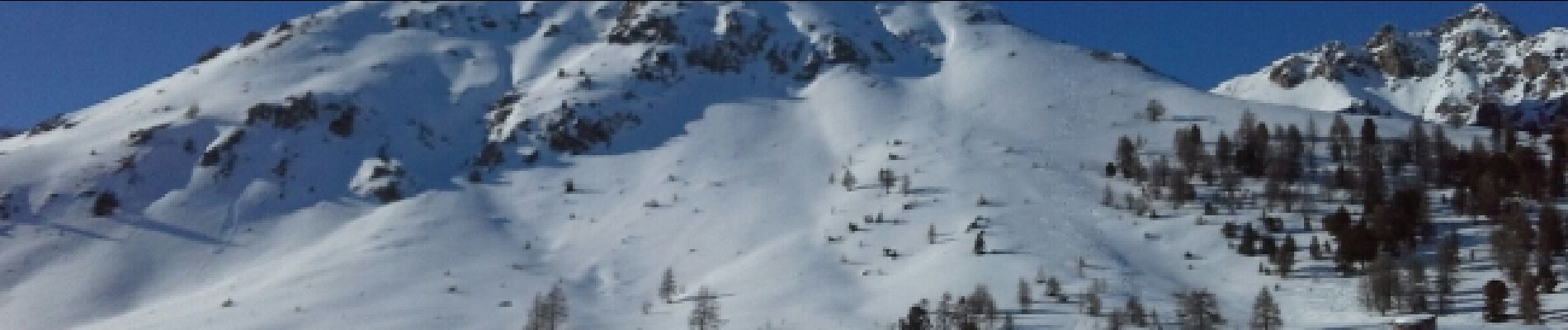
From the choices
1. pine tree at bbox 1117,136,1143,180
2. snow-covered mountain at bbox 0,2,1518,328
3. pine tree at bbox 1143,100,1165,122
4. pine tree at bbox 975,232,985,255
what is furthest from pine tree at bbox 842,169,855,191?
pine tree at bbox 1143,100,1165,122

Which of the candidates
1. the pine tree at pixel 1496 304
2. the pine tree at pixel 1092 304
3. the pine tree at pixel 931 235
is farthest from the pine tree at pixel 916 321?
the pine tree at pixel 1496 304

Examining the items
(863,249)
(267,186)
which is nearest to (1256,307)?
(863,249)

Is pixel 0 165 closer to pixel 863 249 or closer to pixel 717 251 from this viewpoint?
pixel 717 251

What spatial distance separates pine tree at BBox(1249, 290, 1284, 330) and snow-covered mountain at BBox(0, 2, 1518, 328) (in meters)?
4.95

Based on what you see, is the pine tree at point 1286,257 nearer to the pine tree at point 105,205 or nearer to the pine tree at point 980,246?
the pine tree at point 980,246

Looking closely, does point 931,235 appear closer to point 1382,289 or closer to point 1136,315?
point 1136,315

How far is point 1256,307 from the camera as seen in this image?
86.4m

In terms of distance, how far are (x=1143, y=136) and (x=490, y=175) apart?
9067cm

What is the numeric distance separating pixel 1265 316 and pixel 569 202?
9003 centimetres

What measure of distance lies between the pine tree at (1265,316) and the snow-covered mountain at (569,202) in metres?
4.95

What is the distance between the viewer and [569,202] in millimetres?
149000

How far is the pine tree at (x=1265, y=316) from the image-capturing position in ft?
279

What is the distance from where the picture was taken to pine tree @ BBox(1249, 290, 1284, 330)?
85.1m

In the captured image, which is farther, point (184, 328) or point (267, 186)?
point (267, 186)
